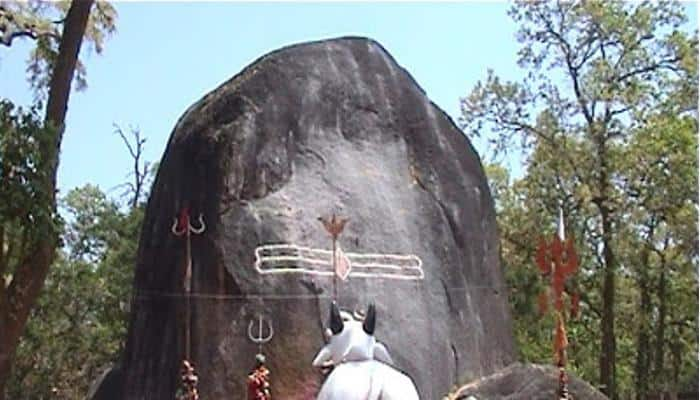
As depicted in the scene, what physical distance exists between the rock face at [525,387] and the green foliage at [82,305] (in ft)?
33.2

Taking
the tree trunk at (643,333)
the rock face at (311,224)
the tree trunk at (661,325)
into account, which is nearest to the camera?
the rock face at (311,224)

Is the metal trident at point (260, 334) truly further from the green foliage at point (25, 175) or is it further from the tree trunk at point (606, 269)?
the tree trunk at point (606, 269)

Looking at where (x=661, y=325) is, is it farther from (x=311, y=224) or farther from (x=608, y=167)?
(x=311, y=224)

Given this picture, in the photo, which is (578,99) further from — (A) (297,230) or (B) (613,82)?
(A) (297,230)

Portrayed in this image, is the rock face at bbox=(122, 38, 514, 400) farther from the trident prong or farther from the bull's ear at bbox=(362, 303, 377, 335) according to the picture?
the bull's ear at bbox=(362, 303, 377, 335)

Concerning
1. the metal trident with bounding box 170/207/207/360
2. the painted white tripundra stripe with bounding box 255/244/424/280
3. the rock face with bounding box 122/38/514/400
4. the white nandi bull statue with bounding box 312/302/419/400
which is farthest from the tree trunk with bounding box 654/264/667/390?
the white nandi bull statue with bounding box 312/302/419/400

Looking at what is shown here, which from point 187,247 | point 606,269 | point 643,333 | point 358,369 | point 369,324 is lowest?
point 358,369

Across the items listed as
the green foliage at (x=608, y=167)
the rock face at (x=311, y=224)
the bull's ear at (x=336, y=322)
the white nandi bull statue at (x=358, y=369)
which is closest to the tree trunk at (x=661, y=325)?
the green foliage at (x=608, y=167)

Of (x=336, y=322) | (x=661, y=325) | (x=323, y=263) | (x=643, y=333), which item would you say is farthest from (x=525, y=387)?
(x=643, y=333)

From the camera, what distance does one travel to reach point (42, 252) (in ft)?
37.6

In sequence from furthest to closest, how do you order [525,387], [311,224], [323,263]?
[311,224] < [323,263] < [525,387]

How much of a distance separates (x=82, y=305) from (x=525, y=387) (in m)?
12.4

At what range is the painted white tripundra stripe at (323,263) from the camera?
28.4 feet

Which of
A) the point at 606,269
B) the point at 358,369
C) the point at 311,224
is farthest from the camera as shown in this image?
the point at 606,269
